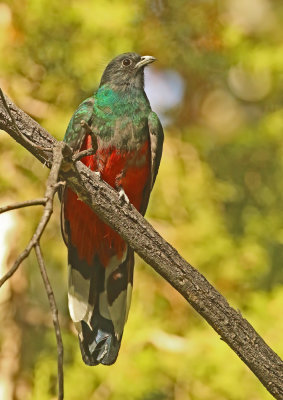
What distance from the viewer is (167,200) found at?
6.75m

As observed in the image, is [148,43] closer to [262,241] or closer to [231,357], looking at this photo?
[262,241]

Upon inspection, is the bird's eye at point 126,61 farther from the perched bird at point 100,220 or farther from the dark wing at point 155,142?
the dark wing at point 155,142

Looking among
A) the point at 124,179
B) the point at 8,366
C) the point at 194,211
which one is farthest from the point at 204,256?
the point at 124,179

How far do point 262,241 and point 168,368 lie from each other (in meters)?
1.48

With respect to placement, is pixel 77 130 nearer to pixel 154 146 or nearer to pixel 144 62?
pixel 154 146

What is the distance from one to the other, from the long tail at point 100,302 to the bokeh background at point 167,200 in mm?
1759

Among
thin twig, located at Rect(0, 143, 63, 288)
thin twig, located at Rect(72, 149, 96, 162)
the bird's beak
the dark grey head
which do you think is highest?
the bird's beak

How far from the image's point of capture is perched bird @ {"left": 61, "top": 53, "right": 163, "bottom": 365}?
429 centimetres

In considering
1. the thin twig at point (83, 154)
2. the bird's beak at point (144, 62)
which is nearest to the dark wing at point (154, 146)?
the bird's beak at point (144, 62)

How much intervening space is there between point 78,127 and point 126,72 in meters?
0.86

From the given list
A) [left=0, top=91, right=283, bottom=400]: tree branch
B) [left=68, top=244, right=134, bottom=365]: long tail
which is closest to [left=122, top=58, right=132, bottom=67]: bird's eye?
[left=68, top=244, right=134, bottom=365]: long tail

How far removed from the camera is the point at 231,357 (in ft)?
19.3

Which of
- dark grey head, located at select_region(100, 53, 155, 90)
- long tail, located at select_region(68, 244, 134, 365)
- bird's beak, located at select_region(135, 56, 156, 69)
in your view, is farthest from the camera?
bird's beak, located at select_region(135, 56, 156, 69)

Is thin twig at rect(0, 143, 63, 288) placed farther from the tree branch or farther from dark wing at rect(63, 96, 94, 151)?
dark wing at rect(63, 96, 94, 151)
